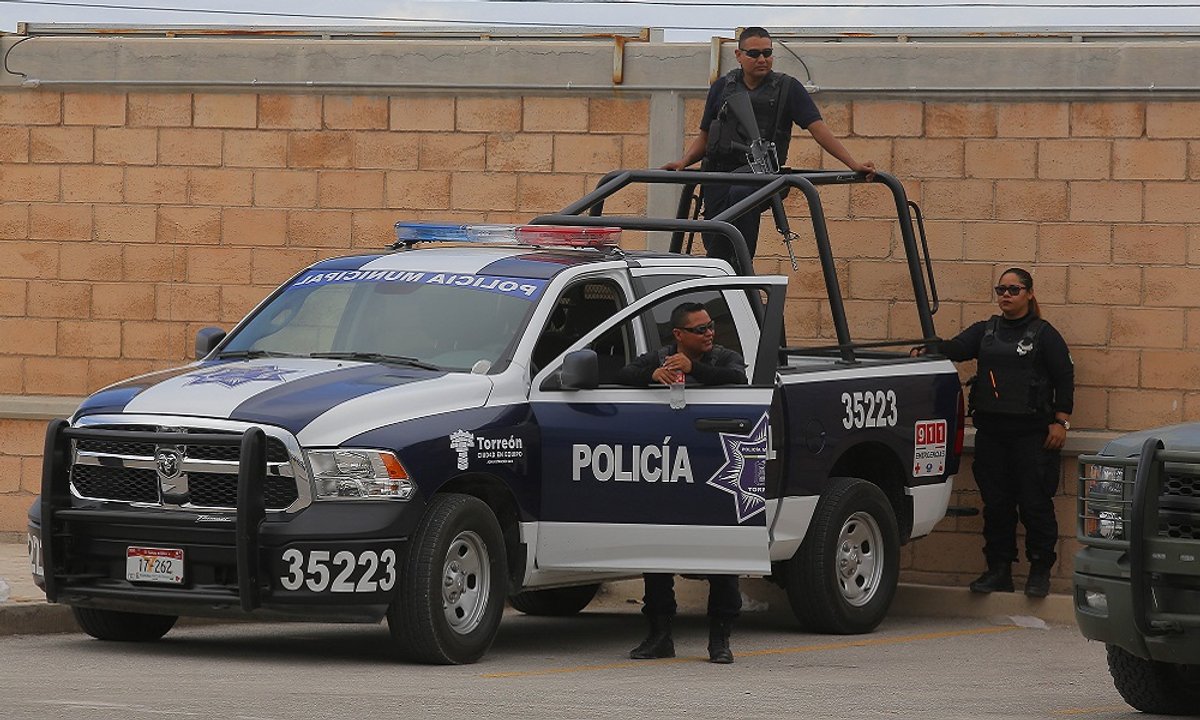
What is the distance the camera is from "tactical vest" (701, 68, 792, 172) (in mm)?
14227

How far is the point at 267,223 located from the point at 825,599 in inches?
215

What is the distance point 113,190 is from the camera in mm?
16141

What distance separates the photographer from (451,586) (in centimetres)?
1042

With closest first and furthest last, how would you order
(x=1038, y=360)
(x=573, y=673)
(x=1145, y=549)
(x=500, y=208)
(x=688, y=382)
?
(x=1145, y=549) → (x=573, y=673) → (x=688, y=382) → (x=1038, y=360) → (x=500, y=208)

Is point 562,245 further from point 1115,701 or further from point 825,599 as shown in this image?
point 1115,701

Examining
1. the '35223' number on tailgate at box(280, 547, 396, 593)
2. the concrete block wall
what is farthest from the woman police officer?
the '35223' number on tailgate at box(280, 547, 396, 593)

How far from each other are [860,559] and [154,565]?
451cm

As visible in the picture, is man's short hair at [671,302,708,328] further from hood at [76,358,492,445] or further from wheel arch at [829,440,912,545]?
wheel arch at [829,440,912,545]

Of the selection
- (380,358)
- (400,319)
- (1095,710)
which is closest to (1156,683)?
(1095,710)

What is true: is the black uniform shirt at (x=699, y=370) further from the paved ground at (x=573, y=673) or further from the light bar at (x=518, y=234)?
the paved ground at (x=573, y=673)

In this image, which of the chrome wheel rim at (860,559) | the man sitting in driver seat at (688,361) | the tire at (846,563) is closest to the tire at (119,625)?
the man sitting in driver seat at (688,361)

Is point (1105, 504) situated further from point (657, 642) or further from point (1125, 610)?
point (657, 642)

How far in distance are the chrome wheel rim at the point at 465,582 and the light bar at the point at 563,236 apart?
216 centimetres

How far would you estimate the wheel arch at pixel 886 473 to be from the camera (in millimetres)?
13234
